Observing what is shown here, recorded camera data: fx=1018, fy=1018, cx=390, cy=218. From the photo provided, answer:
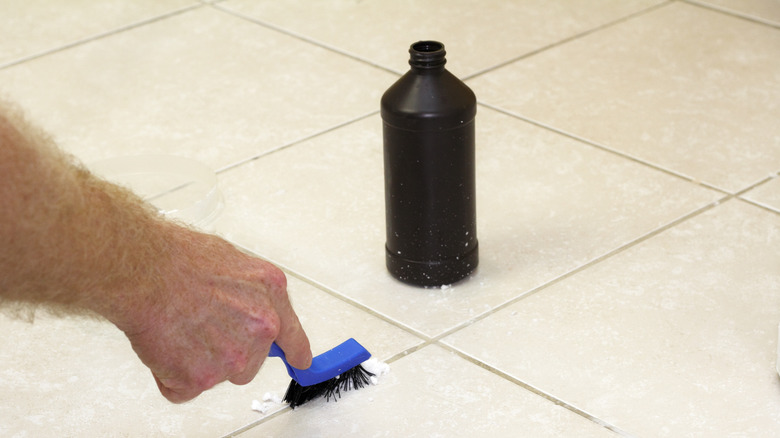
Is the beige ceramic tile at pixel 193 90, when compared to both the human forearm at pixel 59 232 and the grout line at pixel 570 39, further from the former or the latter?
the human forearm at pixel 59 232

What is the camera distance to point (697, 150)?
226 cm

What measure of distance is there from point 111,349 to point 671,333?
3.09 feet

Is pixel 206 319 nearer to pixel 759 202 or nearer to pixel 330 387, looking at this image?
pixel 330 387

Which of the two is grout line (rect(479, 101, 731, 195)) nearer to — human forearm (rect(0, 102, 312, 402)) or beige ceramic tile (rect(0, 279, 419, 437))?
beige ceramic tile (rect(0, 279, 419, 437))

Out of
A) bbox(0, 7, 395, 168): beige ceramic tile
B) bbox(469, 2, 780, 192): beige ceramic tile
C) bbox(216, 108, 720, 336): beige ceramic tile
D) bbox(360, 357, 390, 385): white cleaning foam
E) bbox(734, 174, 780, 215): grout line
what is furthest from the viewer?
bbox(0, 7, 395, 168): beige ceramic tile

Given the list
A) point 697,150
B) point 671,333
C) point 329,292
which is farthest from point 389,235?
point 697,150

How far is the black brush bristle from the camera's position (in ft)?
5.11

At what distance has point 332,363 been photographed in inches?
60.5

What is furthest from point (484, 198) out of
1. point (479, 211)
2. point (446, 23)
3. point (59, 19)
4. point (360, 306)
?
point (59, 19)

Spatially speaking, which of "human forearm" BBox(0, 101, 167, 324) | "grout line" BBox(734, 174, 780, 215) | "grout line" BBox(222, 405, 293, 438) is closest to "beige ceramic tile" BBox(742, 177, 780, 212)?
"grout line" BBox(734, 174, 780, 215)

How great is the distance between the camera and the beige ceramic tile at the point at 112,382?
5.08 feet

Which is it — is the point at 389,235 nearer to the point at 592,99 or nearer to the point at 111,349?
the point at 111,349

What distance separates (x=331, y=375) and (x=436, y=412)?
0.17 m

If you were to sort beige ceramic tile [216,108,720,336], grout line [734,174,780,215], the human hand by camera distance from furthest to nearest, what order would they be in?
grout line [734,174,780,215] → beige ceramic tile [216,108,720,336] → the human hand
